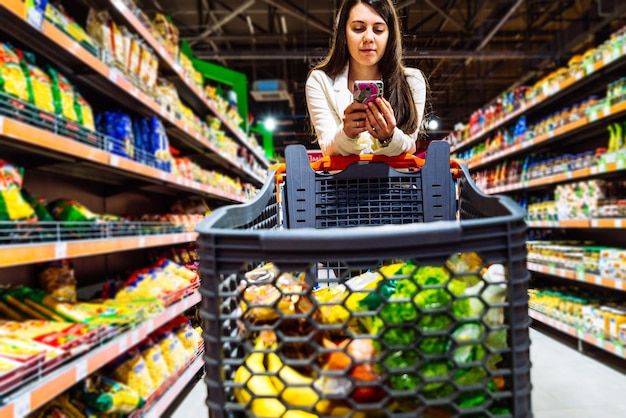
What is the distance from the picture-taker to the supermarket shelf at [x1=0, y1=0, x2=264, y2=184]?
150cm

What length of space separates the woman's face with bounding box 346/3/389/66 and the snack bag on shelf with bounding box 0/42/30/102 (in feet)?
3.56

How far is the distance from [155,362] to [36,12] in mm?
1584

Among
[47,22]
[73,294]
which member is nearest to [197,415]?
[73,294]

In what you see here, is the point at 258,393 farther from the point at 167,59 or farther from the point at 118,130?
the point at 167,59

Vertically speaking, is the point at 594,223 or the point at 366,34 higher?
the point at 366,34

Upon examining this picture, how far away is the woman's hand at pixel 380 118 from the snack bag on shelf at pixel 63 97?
1.38m

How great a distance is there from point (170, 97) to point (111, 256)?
1109 millimetres

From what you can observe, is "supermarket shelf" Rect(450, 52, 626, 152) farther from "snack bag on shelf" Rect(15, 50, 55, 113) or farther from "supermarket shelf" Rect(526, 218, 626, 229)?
"snack bag on shelf" Rect(15, 50, 55, 113)

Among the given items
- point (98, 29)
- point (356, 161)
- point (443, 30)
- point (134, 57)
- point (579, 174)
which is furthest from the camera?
point (443, 30)

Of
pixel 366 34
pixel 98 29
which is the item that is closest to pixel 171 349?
pixel 98 29

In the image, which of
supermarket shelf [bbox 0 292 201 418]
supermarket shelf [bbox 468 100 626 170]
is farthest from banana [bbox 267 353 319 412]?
supermarket shelf [bbox 468 100 626 170]

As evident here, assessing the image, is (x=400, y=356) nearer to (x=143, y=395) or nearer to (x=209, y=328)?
(x=209, y=328)

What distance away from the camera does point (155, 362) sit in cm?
219

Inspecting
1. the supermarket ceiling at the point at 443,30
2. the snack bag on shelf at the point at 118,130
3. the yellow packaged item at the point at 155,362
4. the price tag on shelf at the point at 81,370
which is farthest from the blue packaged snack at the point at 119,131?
the supermarket ceiling at the point at 443,30
